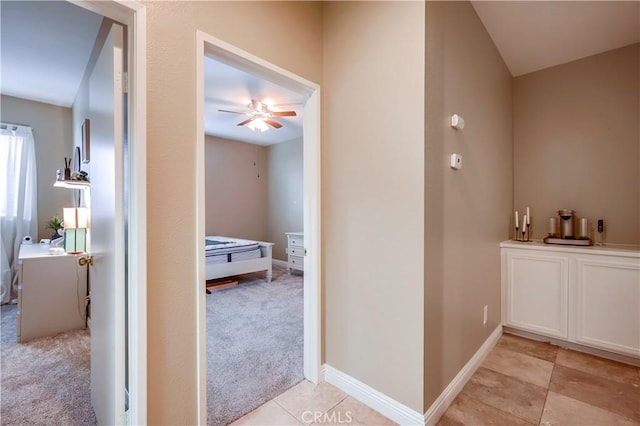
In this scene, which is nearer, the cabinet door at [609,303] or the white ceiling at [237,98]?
the cabinet door at [609,303]

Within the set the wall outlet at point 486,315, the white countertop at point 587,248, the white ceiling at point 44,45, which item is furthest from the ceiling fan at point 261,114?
the wall outlet at point 486,315

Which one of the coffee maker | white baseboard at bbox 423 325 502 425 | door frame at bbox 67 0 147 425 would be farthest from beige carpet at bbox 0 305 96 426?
the coffee maker

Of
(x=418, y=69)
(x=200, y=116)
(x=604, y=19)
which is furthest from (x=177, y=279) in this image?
(x=604, y=19)

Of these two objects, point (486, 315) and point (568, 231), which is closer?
point (486, 315)

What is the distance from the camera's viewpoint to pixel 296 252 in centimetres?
518

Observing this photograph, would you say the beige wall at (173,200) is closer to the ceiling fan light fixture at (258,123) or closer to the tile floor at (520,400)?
the tile floor at (520,400)

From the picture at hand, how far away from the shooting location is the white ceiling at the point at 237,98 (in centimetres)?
302

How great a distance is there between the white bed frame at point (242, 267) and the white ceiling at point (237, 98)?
7.01 feet

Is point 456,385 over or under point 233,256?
under

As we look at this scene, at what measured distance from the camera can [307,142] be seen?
1.97m

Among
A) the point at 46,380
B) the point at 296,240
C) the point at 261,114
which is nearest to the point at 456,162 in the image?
the point at 261,114

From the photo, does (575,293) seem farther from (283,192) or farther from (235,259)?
(283,192)

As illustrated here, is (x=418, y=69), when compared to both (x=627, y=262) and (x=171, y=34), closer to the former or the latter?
(x=171, y=34)

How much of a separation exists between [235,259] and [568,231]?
3.97m
